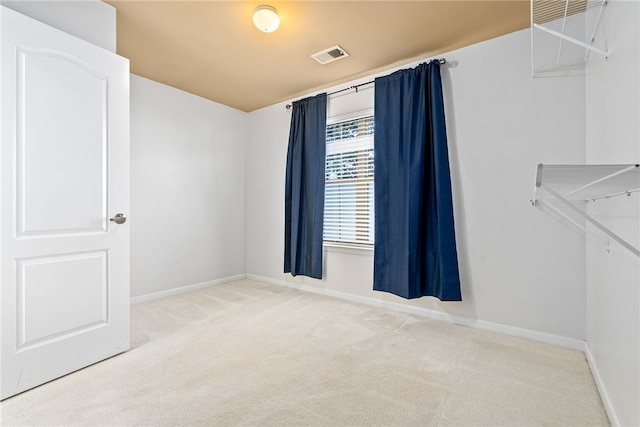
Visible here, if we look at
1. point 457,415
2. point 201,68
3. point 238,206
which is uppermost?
point 201,68

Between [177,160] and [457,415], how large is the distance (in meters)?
3.69

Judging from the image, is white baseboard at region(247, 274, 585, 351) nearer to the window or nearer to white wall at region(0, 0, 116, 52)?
the window

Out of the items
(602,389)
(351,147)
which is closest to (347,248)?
(351,147)

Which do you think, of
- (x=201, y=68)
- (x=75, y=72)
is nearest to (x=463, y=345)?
(x=75, y=72)

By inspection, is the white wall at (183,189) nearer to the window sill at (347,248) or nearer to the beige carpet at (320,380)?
the beige carpet at (320,380)

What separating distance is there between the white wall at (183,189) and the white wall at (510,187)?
2.66 m

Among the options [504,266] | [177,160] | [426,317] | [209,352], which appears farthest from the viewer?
[177,160]

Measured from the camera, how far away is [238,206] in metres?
4.43

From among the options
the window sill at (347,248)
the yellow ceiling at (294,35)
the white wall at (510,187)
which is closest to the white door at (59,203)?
the yellow ceiling at (294,35)

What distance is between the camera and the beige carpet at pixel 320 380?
4.92 ft

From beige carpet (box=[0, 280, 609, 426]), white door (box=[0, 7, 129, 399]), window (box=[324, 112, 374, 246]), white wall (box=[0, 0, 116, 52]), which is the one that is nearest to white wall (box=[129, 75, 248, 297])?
beige carpet (box=[0, 280, 609, 426])

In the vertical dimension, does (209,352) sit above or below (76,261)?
below

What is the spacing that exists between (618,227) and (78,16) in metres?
3.39

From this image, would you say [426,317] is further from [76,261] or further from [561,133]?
[76,261]
